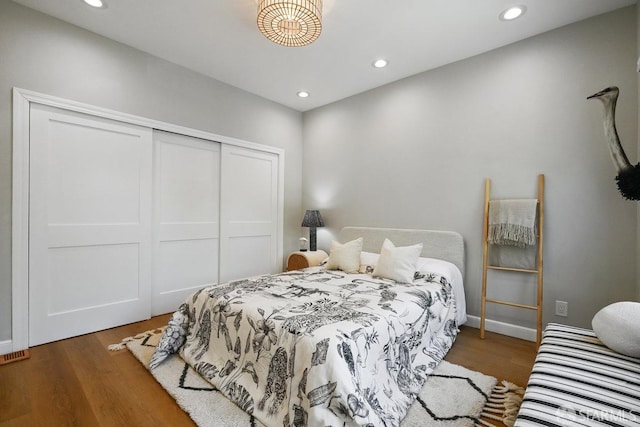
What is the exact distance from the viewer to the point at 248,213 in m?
3.86

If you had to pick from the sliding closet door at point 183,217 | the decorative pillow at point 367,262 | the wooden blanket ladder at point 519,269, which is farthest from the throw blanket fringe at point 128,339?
the wooden blanket ladder at point 519,269

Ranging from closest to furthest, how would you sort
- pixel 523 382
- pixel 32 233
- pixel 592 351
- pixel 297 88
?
pixel 592 351 < pixel 523 382 < pixel 32 233 < pixel 297 88

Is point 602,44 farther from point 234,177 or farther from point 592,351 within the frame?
point 234,177

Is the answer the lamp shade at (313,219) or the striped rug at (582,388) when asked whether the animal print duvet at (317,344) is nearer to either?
the striped rug at (582,388)

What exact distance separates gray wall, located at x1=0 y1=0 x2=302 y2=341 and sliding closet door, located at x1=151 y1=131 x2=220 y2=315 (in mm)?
309

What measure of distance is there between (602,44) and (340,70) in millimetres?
2240

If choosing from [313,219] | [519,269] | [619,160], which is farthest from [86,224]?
[619,160]

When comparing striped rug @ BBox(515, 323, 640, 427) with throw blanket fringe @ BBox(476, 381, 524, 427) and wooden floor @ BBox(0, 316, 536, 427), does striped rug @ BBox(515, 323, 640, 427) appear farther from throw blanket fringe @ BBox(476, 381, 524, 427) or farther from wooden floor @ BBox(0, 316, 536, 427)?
wooden floor @ BBox(0, 316, 536, 427)

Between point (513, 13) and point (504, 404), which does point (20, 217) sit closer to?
point (504, 404)

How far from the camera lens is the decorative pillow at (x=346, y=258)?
9.62 ft

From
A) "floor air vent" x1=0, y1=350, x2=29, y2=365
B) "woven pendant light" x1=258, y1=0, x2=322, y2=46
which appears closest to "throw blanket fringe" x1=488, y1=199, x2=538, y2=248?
"woven pendant light" x1=258, y1=0, x2=322, y2=46

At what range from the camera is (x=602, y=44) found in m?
2.25

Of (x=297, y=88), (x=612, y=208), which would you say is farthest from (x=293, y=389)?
(x=297, y=88)

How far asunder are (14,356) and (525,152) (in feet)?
14.8
